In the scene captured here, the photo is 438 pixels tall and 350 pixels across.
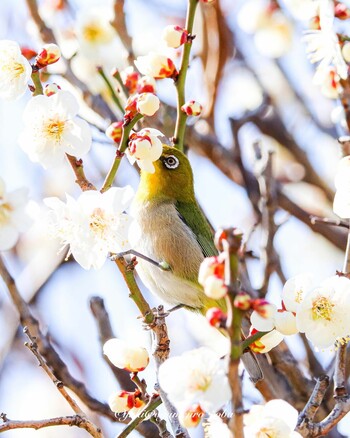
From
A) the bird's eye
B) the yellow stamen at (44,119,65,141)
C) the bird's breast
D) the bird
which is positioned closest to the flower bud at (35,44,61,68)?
the yellow stamen at (44,119,65,141)

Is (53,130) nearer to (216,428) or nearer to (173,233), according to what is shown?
(216,428)

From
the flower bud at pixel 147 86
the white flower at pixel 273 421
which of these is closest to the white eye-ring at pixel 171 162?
the flower bud at pixel 147 86

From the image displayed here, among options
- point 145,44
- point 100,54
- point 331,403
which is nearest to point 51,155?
point 100,54

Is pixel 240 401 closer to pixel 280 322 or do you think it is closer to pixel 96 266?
pixel 280 322

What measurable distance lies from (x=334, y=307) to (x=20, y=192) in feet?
3.77

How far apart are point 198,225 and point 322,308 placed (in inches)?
79.0

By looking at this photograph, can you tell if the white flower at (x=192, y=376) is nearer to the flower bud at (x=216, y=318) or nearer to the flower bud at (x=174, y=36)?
the flower bud at (x=216, y=318)

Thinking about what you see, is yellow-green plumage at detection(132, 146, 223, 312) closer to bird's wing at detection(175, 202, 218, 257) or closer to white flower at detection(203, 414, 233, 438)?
bird's wing at detection(175, 202, 218, 257)

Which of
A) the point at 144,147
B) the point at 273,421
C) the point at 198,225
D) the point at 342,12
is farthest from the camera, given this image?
the point at 198,225

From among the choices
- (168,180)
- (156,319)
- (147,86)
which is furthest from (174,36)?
(168,180)

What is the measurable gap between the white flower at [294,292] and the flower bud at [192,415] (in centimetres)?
58

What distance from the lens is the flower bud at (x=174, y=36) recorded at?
9.20ft

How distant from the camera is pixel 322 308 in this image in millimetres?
2459

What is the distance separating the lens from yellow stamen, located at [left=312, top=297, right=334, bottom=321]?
245cm
